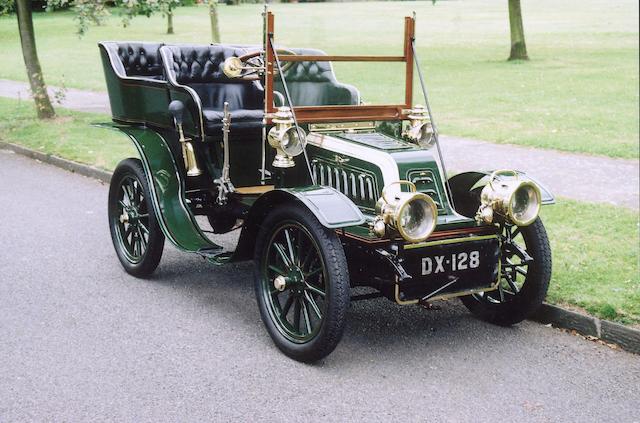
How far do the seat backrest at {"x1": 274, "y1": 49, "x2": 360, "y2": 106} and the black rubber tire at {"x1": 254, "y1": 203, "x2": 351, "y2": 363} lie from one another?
1608mm

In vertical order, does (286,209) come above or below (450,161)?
above

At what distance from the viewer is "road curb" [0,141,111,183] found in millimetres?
10000

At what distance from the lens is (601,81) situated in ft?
65.9

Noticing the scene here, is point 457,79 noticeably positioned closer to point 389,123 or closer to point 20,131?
point 20,131

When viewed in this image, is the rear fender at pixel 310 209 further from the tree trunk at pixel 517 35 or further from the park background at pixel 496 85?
the tree trunk at pixel 517 35

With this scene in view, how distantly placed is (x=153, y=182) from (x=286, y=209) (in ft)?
5.22

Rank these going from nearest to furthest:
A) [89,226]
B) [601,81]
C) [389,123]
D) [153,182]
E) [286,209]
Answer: [286,209]
[389,123]
[153,182]
[89,226]
[601,81]

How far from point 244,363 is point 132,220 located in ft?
6.74

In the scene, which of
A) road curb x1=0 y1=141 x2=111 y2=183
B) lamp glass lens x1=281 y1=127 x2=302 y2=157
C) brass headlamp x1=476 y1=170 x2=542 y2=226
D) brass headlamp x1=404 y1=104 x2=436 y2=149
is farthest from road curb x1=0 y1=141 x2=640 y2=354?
road curb x1=0 y1=141 x2=111 y2=183

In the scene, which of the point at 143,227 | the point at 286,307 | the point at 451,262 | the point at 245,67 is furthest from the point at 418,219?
the point at 143,227

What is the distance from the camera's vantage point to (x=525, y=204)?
4.66 meters

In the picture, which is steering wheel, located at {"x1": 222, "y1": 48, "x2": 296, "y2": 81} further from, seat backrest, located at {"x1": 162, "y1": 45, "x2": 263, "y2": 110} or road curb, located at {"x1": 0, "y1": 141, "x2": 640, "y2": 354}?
road curb, located at {"x1": 0, "y1": 141, "x2": 640, "y2": 354}

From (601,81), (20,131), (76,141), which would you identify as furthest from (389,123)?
(601,81)

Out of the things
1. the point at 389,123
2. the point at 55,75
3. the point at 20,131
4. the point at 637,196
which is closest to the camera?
the point at 389,123
